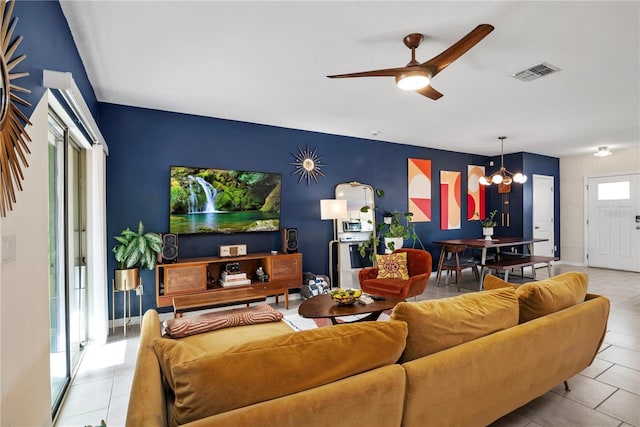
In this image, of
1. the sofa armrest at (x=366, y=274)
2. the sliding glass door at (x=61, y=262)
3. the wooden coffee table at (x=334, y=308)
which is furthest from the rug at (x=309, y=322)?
the sliding glass door at (x=61, y=262)

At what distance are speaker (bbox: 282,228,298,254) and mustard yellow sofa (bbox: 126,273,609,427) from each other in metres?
2.45

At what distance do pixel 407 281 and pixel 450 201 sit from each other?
3545 mm

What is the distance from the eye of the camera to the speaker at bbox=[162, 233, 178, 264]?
3.86 metres

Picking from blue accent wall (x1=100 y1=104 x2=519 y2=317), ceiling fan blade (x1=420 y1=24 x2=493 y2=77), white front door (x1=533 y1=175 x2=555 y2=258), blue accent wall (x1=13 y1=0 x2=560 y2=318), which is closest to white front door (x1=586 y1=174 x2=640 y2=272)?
white front door (x1=533 y1=175 x2=555 y2=258)

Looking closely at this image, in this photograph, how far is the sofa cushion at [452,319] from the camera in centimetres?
157

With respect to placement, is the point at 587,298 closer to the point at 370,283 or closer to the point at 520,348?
the point at 520,348

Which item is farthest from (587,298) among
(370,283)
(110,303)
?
(110,303)

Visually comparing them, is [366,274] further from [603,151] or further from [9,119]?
[603,151]

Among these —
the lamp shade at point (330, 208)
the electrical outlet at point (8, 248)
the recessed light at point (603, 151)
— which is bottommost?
the electrical outlet at point (8, 248)

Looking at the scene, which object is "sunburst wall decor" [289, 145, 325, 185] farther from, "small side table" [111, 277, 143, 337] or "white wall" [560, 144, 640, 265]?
"white wall" [560, 144, 640, 265]

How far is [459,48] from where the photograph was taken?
2.08 m

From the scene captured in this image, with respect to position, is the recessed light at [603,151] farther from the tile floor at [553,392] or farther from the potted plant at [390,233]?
the tile floor at [553,392]

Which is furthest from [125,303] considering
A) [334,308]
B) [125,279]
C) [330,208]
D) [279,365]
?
[279,365]

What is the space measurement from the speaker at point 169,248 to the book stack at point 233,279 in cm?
63
